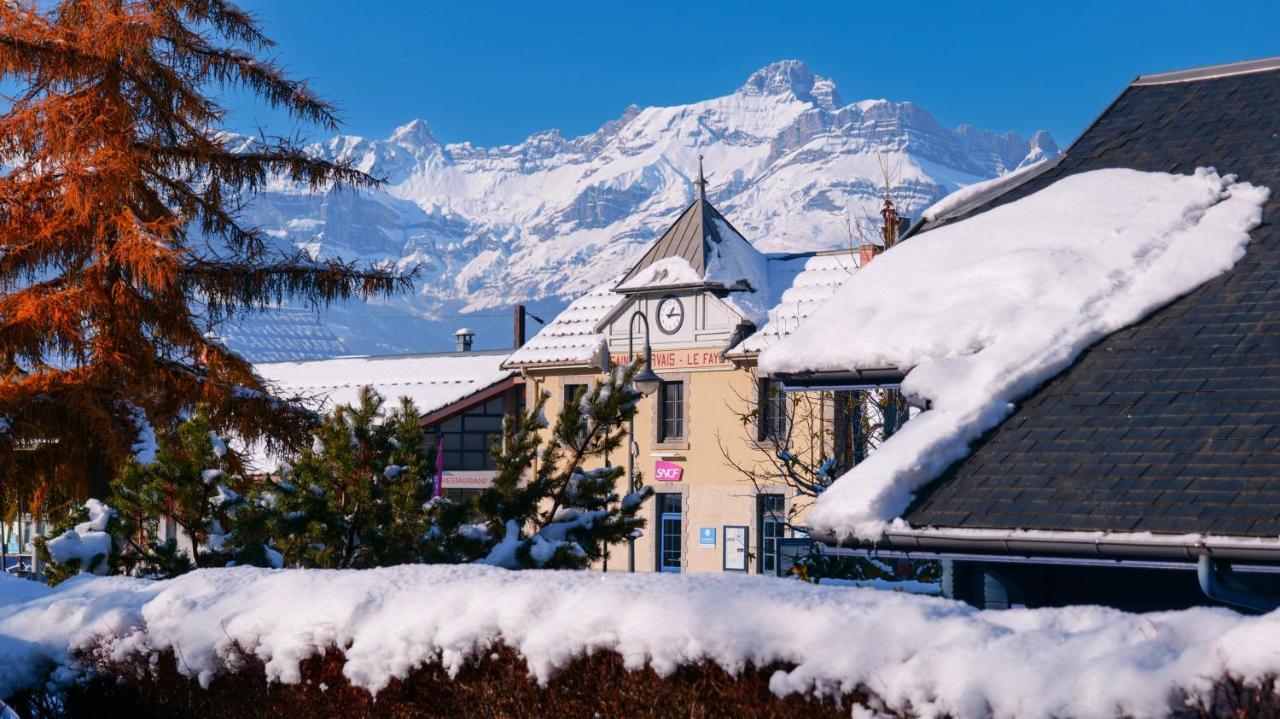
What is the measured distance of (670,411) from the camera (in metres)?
37.8

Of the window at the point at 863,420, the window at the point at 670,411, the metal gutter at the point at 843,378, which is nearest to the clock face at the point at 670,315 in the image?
the window at the point at 670,411

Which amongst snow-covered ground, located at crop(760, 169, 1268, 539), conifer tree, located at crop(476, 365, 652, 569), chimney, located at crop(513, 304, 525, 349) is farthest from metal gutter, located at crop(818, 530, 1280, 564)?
chimney, located at crop(513, 304, 525, 349)

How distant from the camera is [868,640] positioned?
563cm

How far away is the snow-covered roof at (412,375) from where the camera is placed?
138 ft

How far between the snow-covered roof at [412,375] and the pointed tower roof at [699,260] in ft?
17.6

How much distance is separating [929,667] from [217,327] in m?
12.5

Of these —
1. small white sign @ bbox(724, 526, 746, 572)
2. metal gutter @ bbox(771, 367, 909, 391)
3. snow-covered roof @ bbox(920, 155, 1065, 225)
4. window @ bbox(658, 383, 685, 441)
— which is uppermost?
snow-covered roof @ bbox(920, 155, 1065, 225)

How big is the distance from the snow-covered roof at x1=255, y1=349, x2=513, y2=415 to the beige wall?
6.24 metres

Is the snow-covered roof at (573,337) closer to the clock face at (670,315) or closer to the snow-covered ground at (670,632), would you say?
the clock face at (670,315)

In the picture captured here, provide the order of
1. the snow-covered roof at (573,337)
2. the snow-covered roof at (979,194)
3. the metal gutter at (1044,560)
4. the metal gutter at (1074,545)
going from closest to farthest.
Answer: the metal gutter at (1074,545) → the metal gutter at (1044,560) → the snow-covered roof at (979,194) → the snow-covered roof at (573,337)

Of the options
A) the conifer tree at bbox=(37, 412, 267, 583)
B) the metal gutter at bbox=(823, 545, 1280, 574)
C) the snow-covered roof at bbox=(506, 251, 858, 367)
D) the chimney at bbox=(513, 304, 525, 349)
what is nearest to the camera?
the metal gutter at bbox=(823, 545, 1280, 574)

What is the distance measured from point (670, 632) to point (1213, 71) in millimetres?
10523

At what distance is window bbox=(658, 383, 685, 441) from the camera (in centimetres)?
3759

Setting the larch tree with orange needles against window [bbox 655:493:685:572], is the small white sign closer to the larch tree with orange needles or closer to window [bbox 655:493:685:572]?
window [bbox 655:493:685:572]
